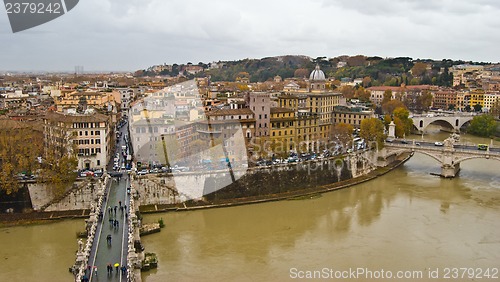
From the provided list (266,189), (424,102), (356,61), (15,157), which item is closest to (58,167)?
(15,157)

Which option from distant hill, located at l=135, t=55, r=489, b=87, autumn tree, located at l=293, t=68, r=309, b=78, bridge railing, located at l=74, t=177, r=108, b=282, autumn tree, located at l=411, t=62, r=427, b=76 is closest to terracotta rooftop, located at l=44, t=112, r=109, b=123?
bridge railing, located at l=74, t=177, r=108, b=282

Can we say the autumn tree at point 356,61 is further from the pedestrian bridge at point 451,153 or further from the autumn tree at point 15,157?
the autumn tree at point 15,157

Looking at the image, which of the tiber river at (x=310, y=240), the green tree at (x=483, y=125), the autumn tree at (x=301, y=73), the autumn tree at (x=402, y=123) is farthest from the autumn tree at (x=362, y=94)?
the autumn tree at (x=301, y=73)

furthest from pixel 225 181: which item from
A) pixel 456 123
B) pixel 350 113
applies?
pixel 456 123

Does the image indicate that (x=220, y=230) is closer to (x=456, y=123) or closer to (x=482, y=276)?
(x=482, y=276)

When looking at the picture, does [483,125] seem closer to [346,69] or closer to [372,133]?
[372,133]

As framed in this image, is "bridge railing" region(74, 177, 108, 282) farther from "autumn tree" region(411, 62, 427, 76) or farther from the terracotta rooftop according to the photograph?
"autumn tree" region(411, 62, 427, 76)
